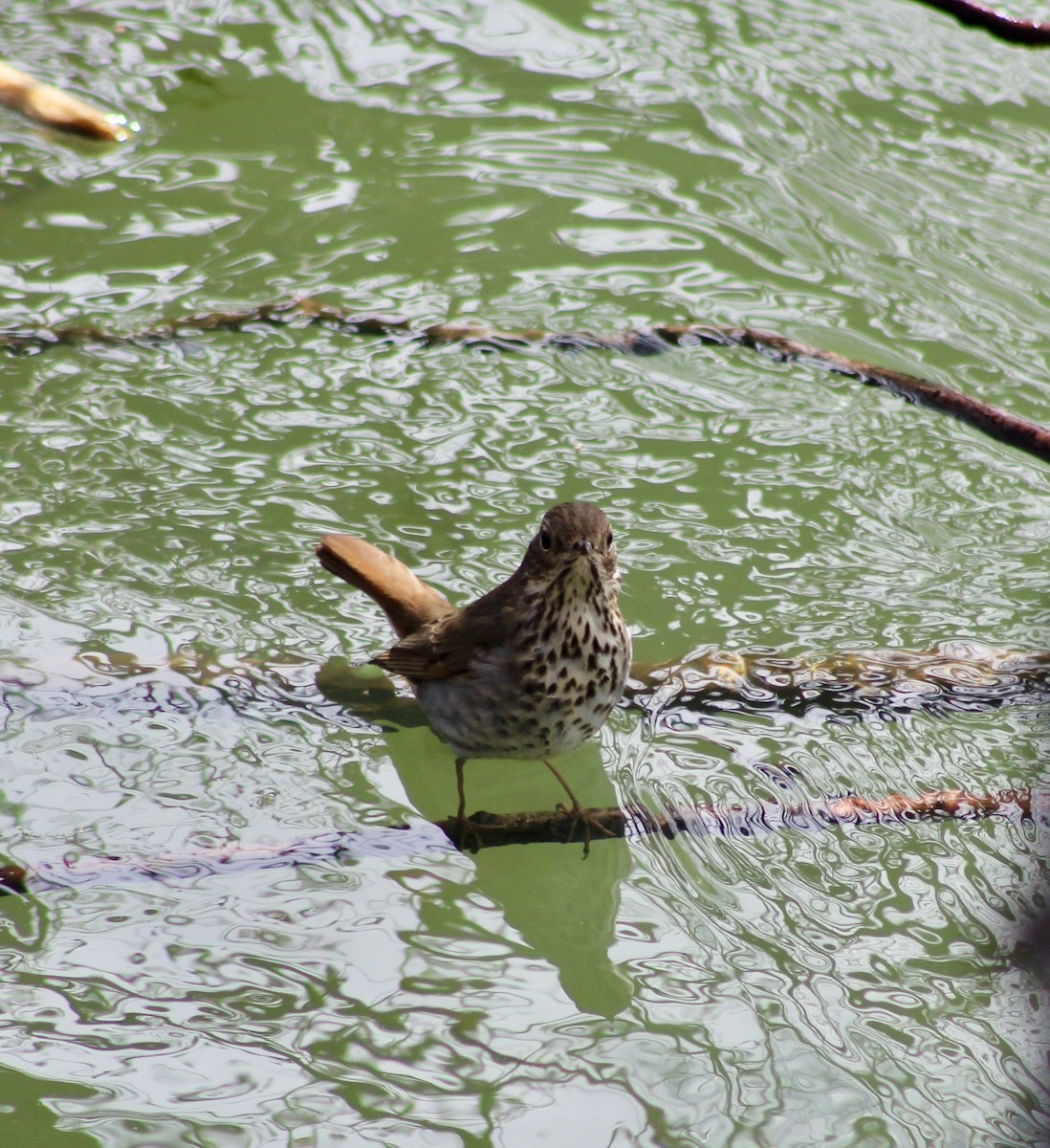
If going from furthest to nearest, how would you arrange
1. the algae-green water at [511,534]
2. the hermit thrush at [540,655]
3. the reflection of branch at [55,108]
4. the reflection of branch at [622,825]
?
the reflection of branch at [55,108] → the hermit thrush at [540,655] → the reflection of branch at [622,825] → the algae-green water at [511,534]

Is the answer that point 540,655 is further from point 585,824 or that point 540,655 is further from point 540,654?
point 585,824

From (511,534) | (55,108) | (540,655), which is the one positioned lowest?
(511,534)

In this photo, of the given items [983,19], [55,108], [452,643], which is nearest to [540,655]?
[452,643]

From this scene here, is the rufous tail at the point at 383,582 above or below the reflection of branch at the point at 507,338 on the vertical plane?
below

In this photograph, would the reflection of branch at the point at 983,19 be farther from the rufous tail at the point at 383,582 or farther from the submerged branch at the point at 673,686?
the rufous tail at the point at 383,582

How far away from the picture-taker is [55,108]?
6.77 metres

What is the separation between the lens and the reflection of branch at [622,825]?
3826 millimetres

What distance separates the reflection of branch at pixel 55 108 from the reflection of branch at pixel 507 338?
1.58 m

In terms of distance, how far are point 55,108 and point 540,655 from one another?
166 inches

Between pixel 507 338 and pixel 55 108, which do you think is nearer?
pixel 507 338

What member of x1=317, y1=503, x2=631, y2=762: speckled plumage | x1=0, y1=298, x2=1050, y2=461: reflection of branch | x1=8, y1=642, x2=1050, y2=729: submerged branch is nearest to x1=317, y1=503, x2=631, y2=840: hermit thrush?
x1=317, y1=503, x2=631, y2=762: speckled plumage

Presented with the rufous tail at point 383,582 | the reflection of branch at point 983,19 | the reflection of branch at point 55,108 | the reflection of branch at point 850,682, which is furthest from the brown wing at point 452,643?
the reflection of branch at point 55,108

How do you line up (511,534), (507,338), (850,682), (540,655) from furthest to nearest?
1. (507,338)
2. (511,534)
3. (850,682)
4. (540,655)

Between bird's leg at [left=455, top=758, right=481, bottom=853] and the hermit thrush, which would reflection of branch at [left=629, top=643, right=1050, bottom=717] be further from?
bird's leg at [left=455, top=758, right=481, bottom=853]
